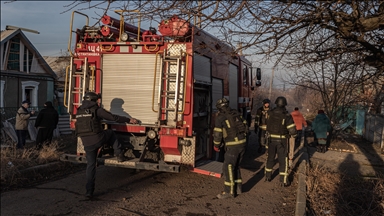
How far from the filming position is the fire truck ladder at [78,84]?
7.15 meters

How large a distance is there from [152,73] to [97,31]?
1555 millimetres

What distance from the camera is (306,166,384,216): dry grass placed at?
5617 millimetres

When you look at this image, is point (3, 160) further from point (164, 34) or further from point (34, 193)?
point (164, 34)

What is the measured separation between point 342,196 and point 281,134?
1.60 m

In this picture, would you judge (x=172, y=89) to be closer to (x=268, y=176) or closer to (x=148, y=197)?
(x=148, y=197)

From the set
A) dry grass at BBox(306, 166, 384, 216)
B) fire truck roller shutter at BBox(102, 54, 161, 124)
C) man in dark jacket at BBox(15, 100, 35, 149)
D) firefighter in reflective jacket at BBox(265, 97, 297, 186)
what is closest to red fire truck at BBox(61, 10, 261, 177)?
fire truck roller shutter at BBox(102, 54, 161, 124)

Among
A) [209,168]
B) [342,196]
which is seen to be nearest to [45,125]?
[209,168]

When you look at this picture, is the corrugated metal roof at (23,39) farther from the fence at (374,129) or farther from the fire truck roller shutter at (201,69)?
the fence at (374,129)

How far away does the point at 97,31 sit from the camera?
7.30 m

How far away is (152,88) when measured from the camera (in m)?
6.89

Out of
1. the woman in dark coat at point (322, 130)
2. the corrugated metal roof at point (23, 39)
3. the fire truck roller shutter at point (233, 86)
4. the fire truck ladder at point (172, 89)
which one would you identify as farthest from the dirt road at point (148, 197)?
the corrugated metal roof at point (23, 39)

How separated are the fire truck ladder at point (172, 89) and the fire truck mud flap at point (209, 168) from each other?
949mm

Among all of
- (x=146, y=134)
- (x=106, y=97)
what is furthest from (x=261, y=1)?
(x=106, y=97)

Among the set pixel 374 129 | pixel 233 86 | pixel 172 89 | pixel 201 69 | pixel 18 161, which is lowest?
pixel 18 161
